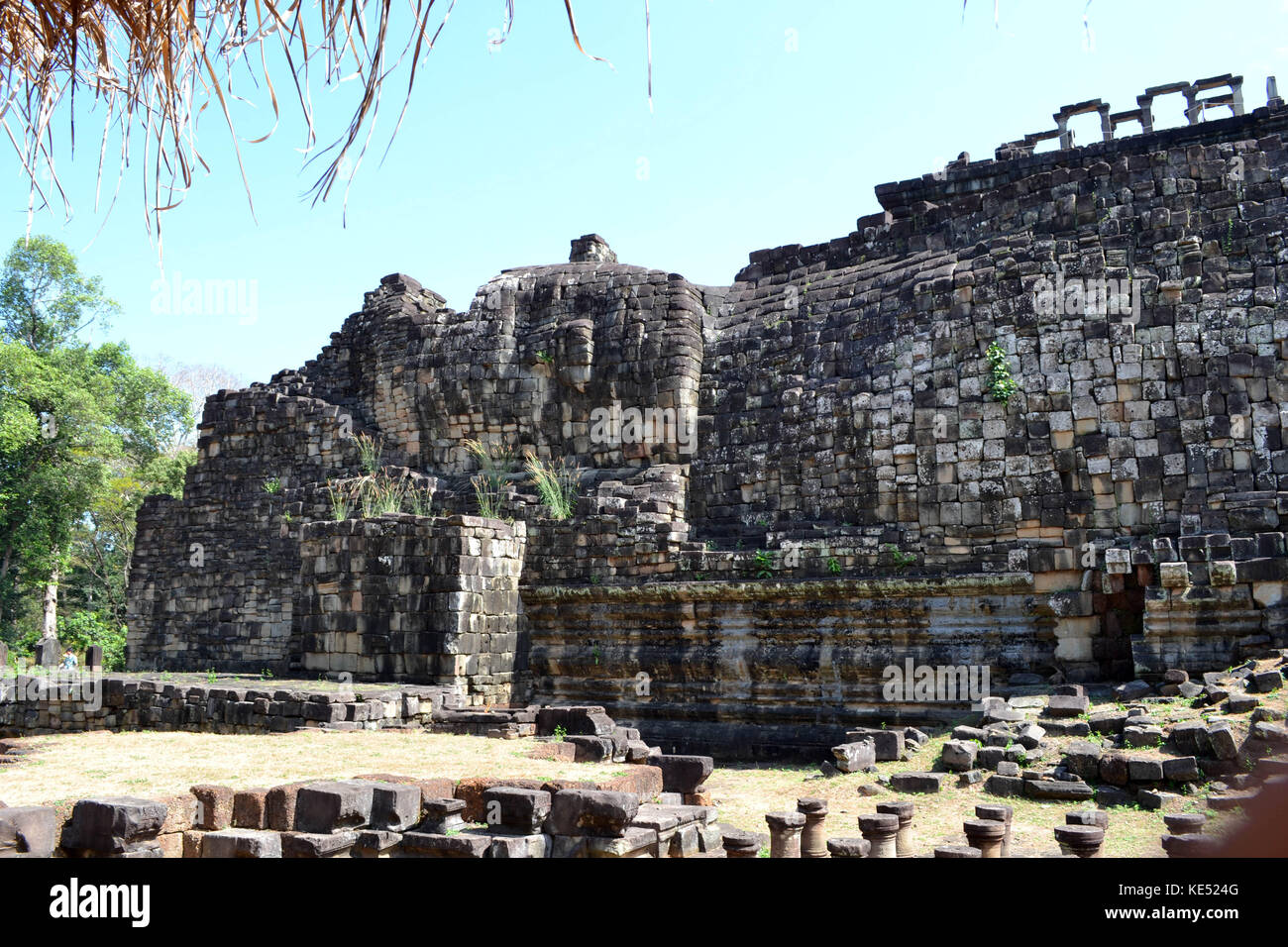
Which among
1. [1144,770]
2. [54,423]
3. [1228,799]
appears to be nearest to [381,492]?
[1144,770]

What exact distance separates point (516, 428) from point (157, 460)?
2201 cm

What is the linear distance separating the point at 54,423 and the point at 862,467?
2470cm

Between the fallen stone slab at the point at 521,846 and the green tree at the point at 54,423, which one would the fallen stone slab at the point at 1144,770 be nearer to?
the fallen stone slab at the point at 521,846

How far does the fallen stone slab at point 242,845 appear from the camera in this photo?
509 centimetres

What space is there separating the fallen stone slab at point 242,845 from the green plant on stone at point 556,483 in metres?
9.48

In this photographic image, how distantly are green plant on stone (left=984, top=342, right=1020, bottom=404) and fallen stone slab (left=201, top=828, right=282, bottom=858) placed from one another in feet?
33.5

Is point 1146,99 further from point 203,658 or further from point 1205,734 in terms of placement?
point 203,658

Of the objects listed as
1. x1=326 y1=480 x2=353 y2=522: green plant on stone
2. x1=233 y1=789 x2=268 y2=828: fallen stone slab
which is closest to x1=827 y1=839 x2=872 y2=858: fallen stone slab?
x1=233 y1=789 x2=268 y2=828: fallen stone slab

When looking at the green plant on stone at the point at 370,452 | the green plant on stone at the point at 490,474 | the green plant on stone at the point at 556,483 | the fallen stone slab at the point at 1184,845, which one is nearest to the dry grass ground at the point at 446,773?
the fallen stone slab at the point at 1184,845

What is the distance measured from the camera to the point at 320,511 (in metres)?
18.1

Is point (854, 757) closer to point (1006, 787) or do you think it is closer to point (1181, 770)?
point (1006, 787)

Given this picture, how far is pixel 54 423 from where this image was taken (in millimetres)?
27469

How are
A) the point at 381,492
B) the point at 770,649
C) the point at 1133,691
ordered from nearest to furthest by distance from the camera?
the point at 1133,691 → the point at 770,649 → the point at 381,492

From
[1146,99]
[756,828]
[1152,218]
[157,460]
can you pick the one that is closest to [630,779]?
[756,828]
